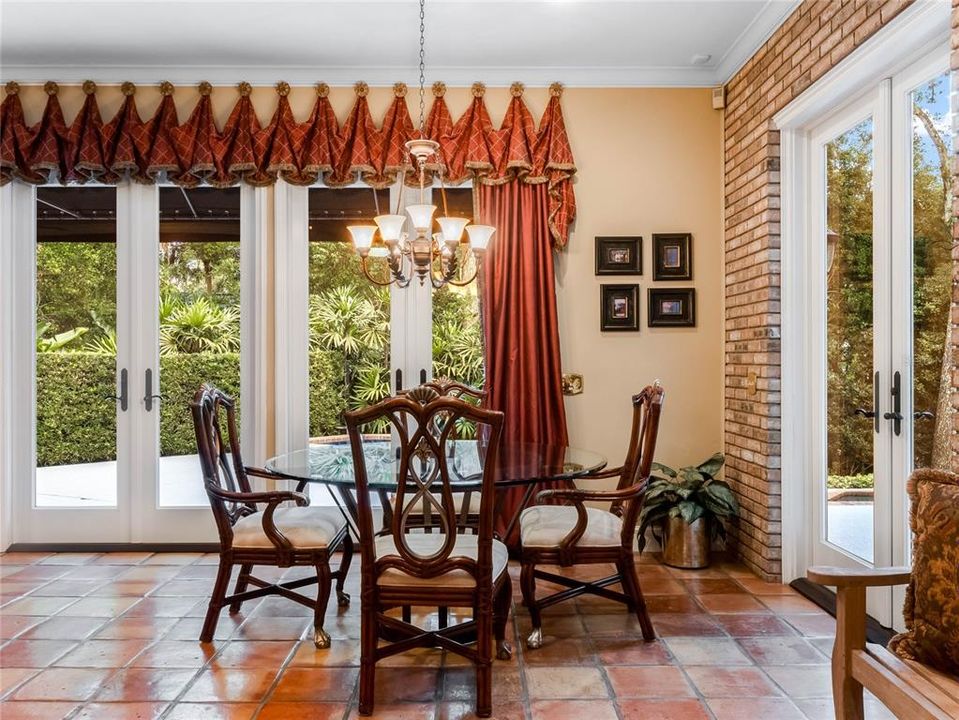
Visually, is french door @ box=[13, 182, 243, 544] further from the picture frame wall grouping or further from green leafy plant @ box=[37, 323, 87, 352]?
the picture frame wall grouping

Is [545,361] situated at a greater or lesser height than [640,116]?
lesser

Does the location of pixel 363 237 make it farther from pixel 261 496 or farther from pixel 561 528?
pixel 561 528

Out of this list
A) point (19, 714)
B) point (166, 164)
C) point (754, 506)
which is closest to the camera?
point (19, 714)

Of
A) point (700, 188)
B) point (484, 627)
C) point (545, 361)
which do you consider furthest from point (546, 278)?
point (484, 627)

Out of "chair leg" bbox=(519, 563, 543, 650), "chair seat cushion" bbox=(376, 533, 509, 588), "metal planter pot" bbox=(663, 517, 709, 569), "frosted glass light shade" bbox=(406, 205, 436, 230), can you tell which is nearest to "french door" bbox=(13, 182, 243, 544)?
"frosted glass light shade" bbox=(406, 205, 436, 230)

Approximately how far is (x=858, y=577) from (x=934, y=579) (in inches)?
6.4

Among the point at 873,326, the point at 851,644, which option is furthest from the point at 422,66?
the point at 851,644

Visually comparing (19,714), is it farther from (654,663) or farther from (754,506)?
(754,506)

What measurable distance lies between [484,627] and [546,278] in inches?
84.1

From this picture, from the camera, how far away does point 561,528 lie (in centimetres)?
264

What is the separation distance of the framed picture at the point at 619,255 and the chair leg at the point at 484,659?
2271 mm

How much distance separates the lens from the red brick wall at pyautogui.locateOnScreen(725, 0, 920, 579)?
121 inches

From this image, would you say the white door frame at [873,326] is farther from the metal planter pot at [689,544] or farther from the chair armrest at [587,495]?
the chair armrest at [587,495]

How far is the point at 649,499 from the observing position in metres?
3.62
